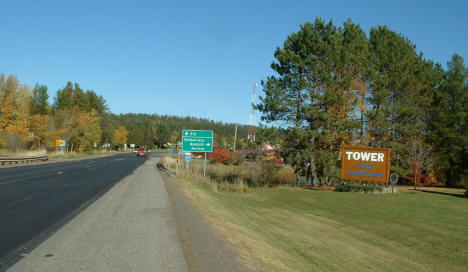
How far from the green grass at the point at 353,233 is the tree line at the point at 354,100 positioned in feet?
29.6

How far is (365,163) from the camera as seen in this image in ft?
94.6

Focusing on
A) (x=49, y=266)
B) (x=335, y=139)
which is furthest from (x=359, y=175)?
(x=49, y=266)

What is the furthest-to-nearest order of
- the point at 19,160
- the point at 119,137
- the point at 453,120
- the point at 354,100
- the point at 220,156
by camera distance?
the point at 119,137, the point at 220,156, the point at 19,160, the point at 453,120, the point at 354,100

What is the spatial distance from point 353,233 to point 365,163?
1415cm

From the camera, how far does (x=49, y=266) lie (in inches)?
267

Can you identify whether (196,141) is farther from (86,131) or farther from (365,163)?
(86,131)

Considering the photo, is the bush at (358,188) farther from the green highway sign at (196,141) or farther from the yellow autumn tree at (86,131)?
the yellow autumn tree at (86,131)

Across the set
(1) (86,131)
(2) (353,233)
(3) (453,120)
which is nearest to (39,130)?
(1) (86,131)

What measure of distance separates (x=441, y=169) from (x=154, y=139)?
157 meters

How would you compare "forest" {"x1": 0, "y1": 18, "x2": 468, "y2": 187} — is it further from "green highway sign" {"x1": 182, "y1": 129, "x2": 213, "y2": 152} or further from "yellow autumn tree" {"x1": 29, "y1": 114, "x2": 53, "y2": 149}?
"yellow autumn tree" {"x1": 29, "y1": 114, "x2": 53, "y2": 149}

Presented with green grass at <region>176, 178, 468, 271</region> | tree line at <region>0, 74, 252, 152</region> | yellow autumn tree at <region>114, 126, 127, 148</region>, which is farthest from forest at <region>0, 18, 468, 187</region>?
yellow autumn tree at <region>114, 126, 127, 148</region>

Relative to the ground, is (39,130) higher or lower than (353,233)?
higher

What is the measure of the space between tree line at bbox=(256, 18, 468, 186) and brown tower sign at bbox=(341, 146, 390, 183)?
11.1 ft

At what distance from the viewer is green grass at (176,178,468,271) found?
10.1 m
